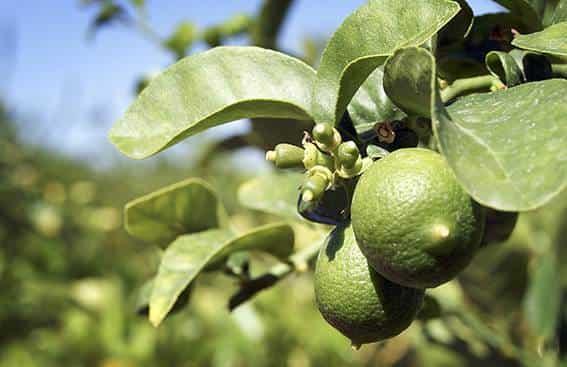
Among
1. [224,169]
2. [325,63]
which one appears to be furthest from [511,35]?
[224,169]

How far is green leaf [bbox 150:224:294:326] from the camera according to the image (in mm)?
734

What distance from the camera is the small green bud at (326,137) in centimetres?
56

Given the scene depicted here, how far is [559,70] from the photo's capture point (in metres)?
0.65

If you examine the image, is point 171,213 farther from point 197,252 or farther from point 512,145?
point 512,145

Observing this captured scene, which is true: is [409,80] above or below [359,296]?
above

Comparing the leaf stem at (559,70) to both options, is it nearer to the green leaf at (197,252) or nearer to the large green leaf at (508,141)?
the large green leaf at (508,141)

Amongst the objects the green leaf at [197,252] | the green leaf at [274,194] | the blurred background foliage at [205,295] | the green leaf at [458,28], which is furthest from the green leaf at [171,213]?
the green leaf at [458,28]

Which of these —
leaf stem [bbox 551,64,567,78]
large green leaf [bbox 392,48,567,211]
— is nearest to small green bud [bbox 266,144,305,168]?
large green leaf [bbox 392,48,567,211]

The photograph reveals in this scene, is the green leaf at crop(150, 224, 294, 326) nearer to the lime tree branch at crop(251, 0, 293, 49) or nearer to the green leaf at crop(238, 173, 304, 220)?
the green leaf at crop(238, 173, 304, 220)

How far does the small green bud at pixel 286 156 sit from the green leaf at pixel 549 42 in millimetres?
206

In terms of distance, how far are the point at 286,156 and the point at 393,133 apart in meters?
0.10

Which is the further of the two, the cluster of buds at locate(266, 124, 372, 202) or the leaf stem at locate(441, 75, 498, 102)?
the leaf stem at locate(441, 75, 498, 102)

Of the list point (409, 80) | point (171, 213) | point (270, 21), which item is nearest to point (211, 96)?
point (409, 80)

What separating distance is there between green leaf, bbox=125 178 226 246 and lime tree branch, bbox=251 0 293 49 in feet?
1.71
